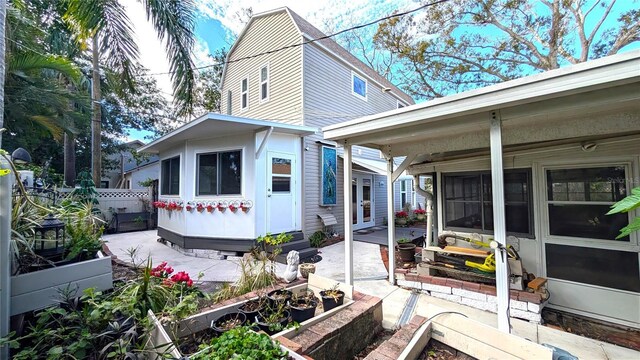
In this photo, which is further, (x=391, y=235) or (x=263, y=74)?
(x=263, y=74)

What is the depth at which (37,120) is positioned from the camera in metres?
6.49

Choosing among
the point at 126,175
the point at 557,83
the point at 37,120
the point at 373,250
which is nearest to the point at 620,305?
the point at 557,83

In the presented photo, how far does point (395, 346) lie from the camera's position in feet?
6.83

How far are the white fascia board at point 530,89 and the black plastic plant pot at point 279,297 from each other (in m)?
2.26

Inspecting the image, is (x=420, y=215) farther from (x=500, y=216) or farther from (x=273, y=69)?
(x=500, y=216)

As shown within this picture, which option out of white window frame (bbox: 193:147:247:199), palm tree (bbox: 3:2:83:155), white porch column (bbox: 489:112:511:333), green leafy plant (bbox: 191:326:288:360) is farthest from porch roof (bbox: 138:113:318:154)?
white porch column (bbox: 489:112:511:333)

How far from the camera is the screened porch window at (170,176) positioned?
23.7ft

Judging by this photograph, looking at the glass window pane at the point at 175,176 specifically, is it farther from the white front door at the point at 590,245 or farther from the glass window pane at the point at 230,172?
the white front door at the point at 590,245

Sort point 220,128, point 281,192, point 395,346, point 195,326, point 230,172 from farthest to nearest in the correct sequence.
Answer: point 281,192
point 230,172
point 220,128
point 195,326
point 395,346

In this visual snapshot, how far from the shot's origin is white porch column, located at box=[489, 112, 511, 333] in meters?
2.54

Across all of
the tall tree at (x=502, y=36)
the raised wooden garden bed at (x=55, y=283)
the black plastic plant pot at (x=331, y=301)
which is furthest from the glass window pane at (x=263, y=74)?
the black plastic plant pot at (x=331, y=301)

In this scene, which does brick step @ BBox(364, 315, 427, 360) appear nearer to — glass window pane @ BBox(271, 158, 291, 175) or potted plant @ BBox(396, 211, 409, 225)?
glass window pane @ BBox(271, 158, 291, 175)

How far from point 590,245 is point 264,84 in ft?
29.6

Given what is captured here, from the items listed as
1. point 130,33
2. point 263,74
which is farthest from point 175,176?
point 263,74
